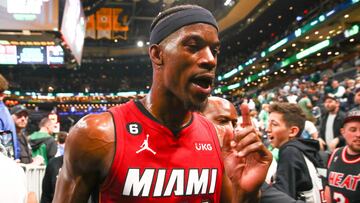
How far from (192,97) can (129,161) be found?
38 cm

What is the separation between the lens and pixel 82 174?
1702mm

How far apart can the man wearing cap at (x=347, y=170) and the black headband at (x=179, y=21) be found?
2348 mm

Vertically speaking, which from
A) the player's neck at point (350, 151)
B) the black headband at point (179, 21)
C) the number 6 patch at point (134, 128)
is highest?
the black headband at point (179, 21)

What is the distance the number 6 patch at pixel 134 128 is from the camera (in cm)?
177

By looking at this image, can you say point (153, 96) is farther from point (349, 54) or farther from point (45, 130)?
point (349, 54)

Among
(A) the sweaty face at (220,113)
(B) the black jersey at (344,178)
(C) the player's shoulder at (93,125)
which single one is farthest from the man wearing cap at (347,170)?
(C) the player's shoulder at (93,125)

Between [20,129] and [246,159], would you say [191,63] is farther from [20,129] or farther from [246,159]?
[20,129]

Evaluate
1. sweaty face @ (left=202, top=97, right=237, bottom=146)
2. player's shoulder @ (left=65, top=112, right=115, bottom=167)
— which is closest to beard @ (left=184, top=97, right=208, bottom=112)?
player's shoulder @ (left=65, top=112, right=115, bottom=167)

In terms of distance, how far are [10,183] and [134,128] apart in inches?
24.1

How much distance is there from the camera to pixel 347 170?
11.8 feet

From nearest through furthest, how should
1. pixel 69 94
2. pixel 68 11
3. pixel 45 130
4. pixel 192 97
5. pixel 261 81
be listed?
pixel 192 97 → pixel 45 130 → pixel 68 11 → pixel 261 81 → pixel 69 94

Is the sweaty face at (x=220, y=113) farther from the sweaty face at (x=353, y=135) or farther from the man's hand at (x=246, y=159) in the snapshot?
the sweaty face at (x=353, y=135)

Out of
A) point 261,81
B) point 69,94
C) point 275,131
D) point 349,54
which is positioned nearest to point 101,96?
point 69,94

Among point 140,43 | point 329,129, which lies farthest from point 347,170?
point 140,43
